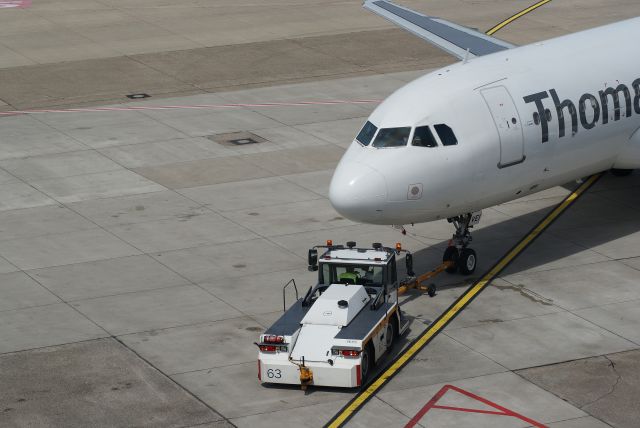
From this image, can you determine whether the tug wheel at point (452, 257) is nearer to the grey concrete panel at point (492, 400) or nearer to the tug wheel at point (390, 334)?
the tug wheel at point (390, 334)

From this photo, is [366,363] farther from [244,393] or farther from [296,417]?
[244,393]

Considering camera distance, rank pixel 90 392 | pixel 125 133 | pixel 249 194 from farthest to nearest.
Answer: pixel 125 133, pixel 249 194, pixel 90 392

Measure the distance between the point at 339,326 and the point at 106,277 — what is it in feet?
29.3

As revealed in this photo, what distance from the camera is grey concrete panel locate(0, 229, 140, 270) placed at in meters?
35.5

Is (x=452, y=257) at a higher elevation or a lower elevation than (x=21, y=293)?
higher

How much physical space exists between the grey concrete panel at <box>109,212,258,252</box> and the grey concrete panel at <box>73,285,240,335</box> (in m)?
3.42

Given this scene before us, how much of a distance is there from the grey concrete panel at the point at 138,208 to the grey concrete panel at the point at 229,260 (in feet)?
10.2

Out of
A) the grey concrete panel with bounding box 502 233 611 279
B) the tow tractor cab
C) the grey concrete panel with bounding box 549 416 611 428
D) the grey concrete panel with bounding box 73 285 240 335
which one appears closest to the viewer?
the grey concrete panel with bounding box 549 416 611 428

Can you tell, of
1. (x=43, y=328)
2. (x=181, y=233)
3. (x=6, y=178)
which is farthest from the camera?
Answer: (x=6, y=178)

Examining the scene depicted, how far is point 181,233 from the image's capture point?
37406mm

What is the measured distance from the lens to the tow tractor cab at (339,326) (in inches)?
1056

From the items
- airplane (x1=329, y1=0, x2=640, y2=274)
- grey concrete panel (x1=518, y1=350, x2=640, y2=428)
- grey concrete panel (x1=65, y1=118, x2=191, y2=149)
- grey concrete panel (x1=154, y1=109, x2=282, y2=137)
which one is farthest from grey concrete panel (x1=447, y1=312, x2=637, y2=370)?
grey concrete panel (x1=65, y1=118, x2=191, y2=149)

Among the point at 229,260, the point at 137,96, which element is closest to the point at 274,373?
the point at 229,260

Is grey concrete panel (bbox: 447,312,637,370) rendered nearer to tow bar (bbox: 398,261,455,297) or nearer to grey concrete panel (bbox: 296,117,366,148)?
tow bar (bbox: 398,261,455,297)
